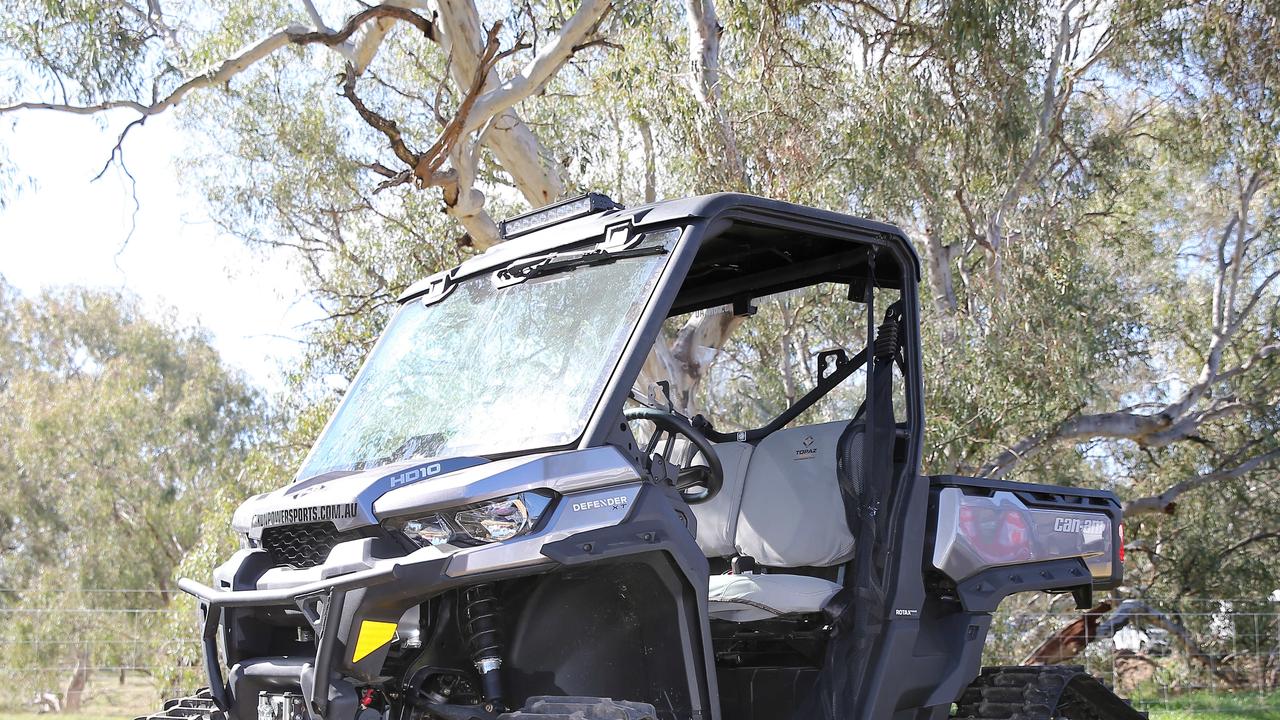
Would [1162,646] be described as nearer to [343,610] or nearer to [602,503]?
[602,503]

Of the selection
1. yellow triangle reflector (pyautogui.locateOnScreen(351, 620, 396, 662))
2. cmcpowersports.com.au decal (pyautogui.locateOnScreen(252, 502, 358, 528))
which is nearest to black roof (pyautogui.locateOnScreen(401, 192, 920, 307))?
cmcpowersports.com.au decal (pyautogui.locateOnScreen(252, 502, 358, 528))

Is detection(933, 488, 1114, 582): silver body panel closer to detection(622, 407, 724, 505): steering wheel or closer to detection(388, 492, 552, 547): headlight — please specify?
detection(622, 407, 724, 505): steering wheel

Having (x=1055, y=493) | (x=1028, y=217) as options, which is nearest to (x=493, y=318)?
(x=1055, y=493)

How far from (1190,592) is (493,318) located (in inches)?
723

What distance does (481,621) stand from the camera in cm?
385

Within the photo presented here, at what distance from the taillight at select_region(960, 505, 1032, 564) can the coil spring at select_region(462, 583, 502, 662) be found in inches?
80.3

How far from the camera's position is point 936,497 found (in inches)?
200

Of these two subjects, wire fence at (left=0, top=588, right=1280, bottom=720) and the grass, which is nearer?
the grass

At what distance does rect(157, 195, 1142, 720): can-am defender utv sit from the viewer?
3678 mm

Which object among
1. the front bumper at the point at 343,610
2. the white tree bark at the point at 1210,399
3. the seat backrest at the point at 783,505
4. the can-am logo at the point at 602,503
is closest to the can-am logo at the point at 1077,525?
the seat backrest at the point at 783,505

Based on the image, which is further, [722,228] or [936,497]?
[936,497]

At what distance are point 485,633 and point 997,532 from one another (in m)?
2.31

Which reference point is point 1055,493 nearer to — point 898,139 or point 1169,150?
point 898,139

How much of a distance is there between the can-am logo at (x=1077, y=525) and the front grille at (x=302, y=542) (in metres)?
3.07
